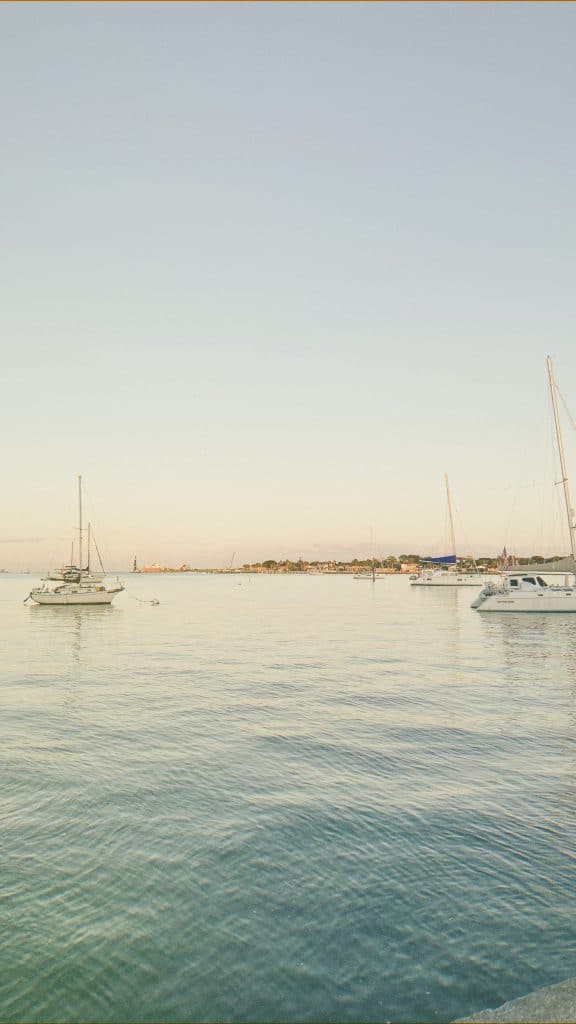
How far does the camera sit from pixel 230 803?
13.2m

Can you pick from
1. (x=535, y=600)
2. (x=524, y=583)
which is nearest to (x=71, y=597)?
(x=524, y=583)

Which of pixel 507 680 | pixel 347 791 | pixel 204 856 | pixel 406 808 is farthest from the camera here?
pixel 507 680

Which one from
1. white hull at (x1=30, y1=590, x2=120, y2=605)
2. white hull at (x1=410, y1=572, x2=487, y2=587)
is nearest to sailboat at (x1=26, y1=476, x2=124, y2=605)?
white hull at (x1=30, y1=590, x2=120, y2=605)

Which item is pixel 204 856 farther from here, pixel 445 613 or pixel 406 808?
pixel 445 613

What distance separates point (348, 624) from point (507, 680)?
32.0m

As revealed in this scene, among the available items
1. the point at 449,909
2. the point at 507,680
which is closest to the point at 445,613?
the point at 507,680

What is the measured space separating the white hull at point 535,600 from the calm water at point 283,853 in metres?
38.8

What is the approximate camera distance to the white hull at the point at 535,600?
62.2 meters

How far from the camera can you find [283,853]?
35.7ft

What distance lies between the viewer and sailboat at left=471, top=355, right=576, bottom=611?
6000 centimetres

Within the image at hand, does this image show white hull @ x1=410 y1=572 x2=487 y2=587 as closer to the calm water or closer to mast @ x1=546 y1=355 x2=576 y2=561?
mast @ x1=546 y1=355 x2=576 y2=561

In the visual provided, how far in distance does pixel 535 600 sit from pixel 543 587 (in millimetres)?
1618

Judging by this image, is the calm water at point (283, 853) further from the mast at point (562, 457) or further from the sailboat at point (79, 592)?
the sailboat at point (79, 592)

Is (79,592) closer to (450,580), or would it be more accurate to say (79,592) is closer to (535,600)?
(535,600)
